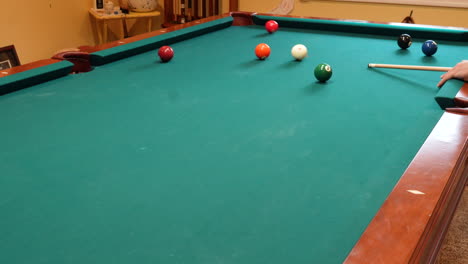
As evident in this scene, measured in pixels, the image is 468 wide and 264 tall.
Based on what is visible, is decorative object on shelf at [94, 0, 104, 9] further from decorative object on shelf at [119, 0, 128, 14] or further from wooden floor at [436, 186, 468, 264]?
wooden floor at [436, 186, 468, 264]

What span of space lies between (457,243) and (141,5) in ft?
12.0

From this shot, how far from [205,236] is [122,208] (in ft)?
0.70

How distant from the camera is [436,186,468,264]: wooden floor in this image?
219 centimetres

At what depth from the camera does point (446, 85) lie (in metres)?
1.69

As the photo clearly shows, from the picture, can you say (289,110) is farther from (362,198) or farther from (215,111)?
(362,198)

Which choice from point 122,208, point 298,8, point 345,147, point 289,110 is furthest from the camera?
point 298,8

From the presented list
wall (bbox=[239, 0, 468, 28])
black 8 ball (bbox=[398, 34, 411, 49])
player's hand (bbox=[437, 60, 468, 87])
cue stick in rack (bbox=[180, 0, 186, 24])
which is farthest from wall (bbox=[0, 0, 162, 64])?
player's hand (bbox=[437, 60, 468, 87])

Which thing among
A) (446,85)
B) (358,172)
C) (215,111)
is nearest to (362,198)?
(358,172)

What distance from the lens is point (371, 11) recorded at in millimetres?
4277

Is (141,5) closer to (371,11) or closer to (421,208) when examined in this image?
(371,11)

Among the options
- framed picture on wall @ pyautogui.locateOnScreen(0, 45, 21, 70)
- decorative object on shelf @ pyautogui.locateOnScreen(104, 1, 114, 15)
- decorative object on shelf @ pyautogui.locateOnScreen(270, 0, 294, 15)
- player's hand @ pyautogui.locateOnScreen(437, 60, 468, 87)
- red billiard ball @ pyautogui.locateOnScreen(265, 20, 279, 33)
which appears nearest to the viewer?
player's hand @ pyautogui.locateOnScreen(437, 60, 468, 87)

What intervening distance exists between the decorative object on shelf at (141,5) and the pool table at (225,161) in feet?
8.67

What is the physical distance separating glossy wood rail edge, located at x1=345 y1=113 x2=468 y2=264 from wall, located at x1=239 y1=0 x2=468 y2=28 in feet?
10.2

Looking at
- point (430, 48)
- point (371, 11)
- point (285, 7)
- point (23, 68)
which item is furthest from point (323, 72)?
point (285, 7)
